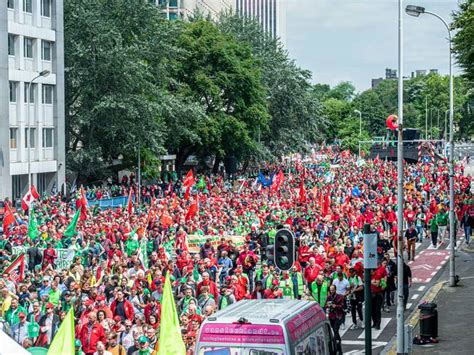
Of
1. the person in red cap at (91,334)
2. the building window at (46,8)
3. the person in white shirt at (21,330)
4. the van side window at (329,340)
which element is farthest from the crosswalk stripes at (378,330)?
the building window at (46,8)

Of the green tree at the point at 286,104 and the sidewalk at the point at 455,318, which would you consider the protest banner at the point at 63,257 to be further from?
the green tree at the point at 286,104

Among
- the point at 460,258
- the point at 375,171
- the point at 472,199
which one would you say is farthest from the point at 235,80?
the point at 460,258

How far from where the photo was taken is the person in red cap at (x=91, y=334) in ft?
55.2

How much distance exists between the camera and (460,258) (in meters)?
37.4

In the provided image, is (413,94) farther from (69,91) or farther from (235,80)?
(69,91)

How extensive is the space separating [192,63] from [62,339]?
60409mm

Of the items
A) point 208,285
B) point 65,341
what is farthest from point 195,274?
point 65,341

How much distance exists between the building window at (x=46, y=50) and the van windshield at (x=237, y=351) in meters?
48.5

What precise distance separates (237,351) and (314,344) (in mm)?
1785

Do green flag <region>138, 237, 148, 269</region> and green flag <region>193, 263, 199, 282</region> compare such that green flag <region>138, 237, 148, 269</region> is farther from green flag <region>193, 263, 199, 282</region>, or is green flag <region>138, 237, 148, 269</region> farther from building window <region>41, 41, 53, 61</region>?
building window <region>41, 41, 53, 61</region>

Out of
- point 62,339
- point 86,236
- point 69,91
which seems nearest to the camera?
point 62,339

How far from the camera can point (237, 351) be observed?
44.2ft

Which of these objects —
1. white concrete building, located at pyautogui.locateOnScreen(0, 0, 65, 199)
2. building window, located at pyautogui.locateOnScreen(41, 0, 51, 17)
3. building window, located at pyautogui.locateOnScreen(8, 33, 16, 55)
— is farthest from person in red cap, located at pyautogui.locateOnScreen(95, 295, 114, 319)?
building window, located at pyautogui.locateOnScreen(41, 0, 51, 17)

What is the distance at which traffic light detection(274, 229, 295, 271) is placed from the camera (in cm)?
1894
